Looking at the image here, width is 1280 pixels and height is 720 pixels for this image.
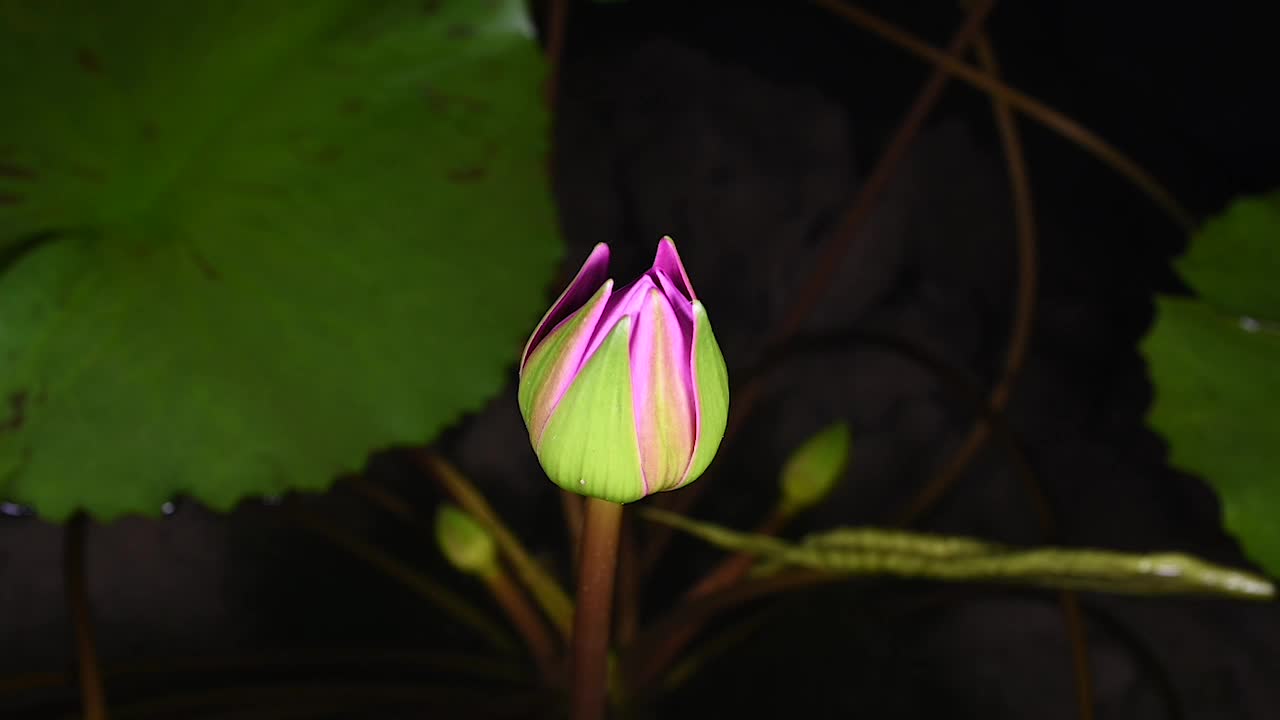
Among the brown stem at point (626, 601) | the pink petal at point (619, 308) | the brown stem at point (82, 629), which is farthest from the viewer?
the brown stem at point (626, 601)

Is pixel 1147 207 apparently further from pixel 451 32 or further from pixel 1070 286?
pixel 451 32

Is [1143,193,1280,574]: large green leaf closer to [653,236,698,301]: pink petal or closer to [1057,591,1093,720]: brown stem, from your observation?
[1057,591,1093,720]: brown stem

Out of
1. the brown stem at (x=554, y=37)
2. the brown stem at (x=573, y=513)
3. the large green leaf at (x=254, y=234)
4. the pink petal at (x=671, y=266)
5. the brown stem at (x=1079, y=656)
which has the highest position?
the brown stem at (x=554, y=37)

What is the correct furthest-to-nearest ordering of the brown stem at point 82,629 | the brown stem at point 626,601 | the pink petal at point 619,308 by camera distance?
the brown stem at point 626,601
the brown stem at point 82,629
the pink petal at point 619,308

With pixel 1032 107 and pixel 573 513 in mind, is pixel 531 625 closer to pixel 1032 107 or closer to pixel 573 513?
pixel 573 513

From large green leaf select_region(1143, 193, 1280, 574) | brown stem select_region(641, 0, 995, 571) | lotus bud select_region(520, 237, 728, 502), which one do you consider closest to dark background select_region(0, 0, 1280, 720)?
brown stem select_region(641, 0, 995, 571)

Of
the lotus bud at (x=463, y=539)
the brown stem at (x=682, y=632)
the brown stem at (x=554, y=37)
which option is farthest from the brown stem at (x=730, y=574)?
the brown stem at (x=554, y=37)

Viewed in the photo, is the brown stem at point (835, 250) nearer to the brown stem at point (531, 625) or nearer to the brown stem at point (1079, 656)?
the brown stem at point (531, 625)

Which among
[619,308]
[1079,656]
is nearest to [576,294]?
[619,308]
